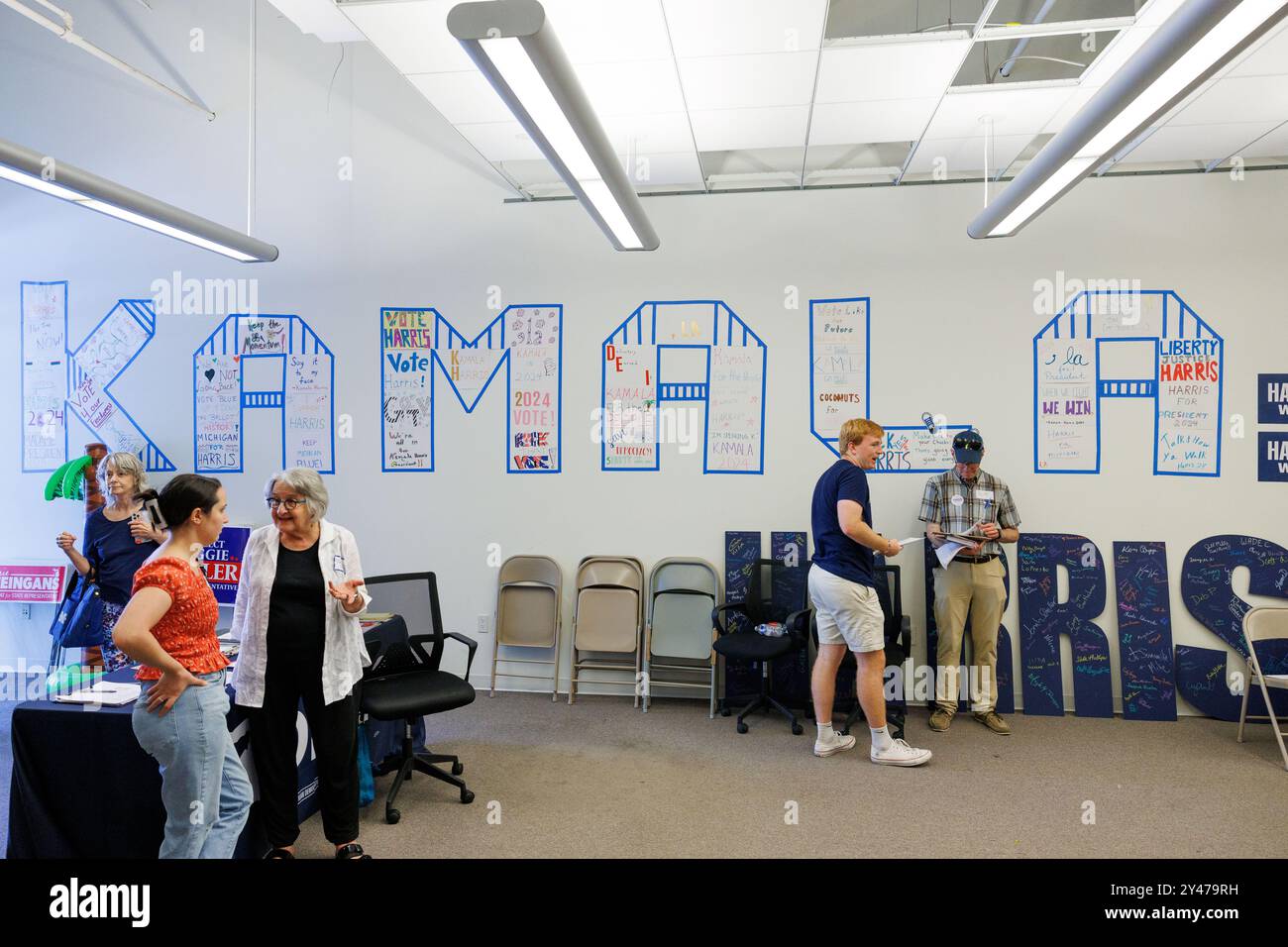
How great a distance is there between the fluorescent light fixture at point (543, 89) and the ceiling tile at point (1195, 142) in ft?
9.89

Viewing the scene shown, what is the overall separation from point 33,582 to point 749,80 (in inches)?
229

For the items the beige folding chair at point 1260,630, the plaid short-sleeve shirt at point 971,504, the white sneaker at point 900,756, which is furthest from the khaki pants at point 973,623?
the beige folding chair at point 1260,630

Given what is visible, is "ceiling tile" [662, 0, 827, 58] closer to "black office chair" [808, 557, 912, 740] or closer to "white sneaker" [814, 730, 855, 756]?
"black office chair" [808, 557, 912, 740]

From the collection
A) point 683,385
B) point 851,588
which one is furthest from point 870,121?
point 851,588

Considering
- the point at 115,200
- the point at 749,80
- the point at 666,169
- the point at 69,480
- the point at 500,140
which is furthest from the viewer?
the point at 69,480

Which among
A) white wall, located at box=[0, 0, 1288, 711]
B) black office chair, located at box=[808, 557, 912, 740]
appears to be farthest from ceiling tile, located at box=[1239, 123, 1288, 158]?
black office chair, located at box=[808, 557, 912, 740]

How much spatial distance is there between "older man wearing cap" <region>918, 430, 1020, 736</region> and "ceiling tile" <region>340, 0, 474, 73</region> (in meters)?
3.27

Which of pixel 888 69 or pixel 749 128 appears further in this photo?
pixel 749 128

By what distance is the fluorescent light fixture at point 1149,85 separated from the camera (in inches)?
76.9

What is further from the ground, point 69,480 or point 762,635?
point 69,480

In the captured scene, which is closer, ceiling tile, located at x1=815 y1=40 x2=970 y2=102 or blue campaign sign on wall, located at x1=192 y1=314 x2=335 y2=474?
ceiling tile, located at x1=815 y1=40 x2=970 y2=102

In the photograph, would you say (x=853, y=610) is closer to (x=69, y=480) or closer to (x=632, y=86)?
(x=632, y=86)

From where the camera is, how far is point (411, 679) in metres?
3.35

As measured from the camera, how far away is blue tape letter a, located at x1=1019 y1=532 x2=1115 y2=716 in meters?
4.36
